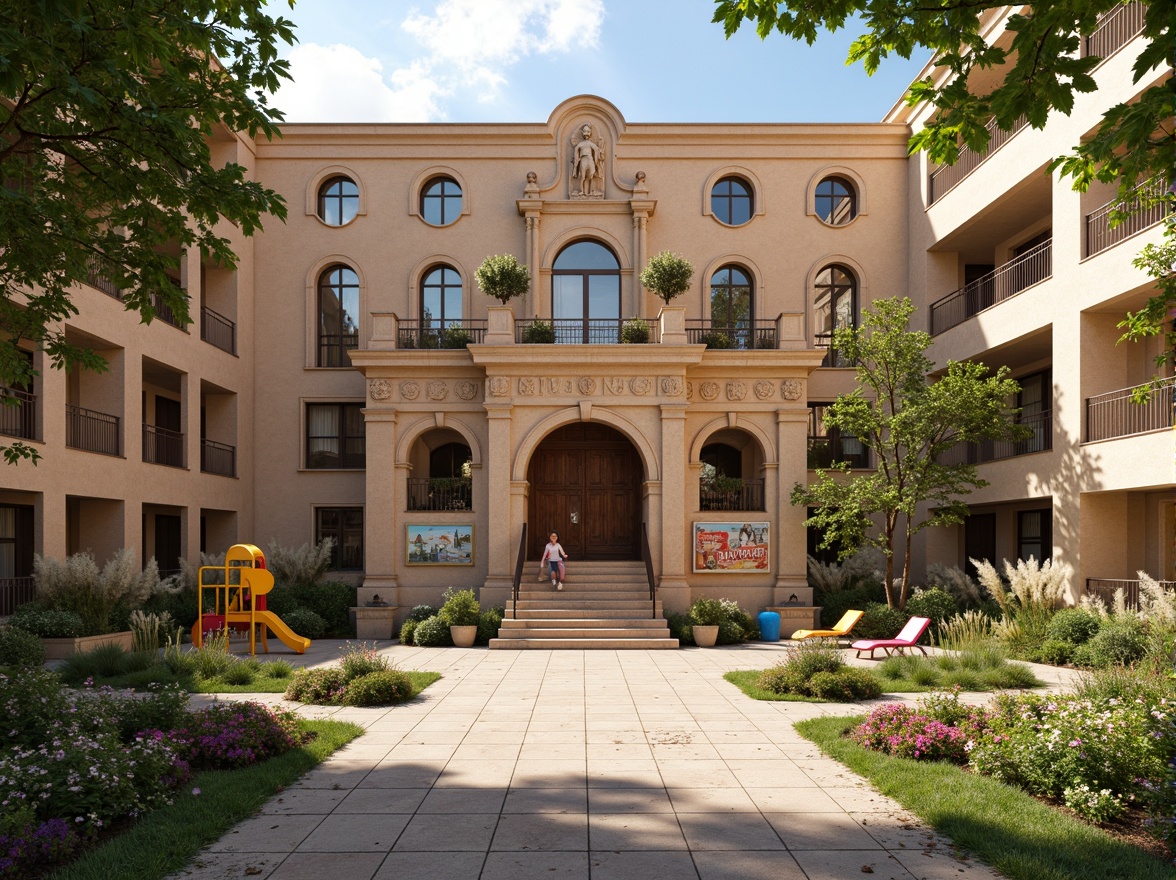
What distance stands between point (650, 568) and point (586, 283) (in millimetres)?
9330

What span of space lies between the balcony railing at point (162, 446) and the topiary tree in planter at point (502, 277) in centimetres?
895

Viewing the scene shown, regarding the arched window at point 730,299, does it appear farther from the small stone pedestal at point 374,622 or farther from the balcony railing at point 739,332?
the small stone pedestal at point 374,622

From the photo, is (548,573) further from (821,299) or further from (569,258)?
(821,299)

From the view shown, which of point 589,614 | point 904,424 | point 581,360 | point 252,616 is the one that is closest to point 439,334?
point 581,360

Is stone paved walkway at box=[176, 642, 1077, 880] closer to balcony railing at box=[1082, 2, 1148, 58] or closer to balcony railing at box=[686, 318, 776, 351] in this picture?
balcony railing at box=[686, 318, 776, 351]

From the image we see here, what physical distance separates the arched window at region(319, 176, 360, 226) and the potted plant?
42.0ft

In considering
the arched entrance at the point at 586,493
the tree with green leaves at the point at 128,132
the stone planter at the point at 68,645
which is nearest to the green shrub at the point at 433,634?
the arched entrance at the point at 586,493

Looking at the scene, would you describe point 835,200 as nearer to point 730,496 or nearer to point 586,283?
point 586,283

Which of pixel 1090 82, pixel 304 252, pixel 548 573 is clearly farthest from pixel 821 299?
pixel 1090 82

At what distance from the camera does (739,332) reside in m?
24.8

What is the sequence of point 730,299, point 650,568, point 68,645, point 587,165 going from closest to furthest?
point 68,645, point 650,568, point 587,165, point 730,299

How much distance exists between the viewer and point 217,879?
5.80m

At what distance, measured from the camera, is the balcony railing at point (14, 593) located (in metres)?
17.2

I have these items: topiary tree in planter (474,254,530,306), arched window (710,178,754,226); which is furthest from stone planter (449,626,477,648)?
arched window (710,178,754,226)
